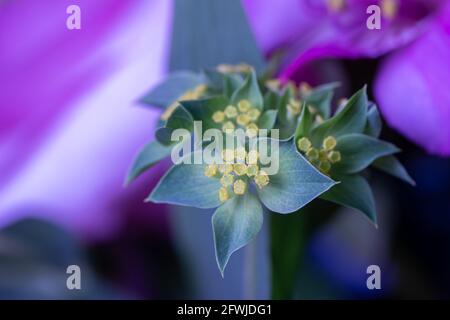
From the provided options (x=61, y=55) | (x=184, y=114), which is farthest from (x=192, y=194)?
(x=61, y=55)

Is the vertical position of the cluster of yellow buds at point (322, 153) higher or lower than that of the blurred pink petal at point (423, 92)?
lower

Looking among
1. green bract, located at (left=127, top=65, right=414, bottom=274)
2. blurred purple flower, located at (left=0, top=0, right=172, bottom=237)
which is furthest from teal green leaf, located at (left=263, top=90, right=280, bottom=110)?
blurred purple flower, located at (left=0, top=0, right=172, bottom=237)

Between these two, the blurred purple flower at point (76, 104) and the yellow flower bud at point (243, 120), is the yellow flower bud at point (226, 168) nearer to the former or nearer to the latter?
the yellow flower bud at point (243, 120)

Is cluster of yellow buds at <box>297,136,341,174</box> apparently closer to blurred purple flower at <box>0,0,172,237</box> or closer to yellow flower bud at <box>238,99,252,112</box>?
yellow flower bud at <box>238,99,252,112</box>

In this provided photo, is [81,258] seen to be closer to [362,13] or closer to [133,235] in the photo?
[133,235]

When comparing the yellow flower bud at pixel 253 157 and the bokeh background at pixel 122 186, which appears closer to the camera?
the yellow flower bud at pixel 253 157

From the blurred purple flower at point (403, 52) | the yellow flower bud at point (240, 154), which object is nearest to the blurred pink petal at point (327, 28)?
the blurred purple flower at point (403, 52)
